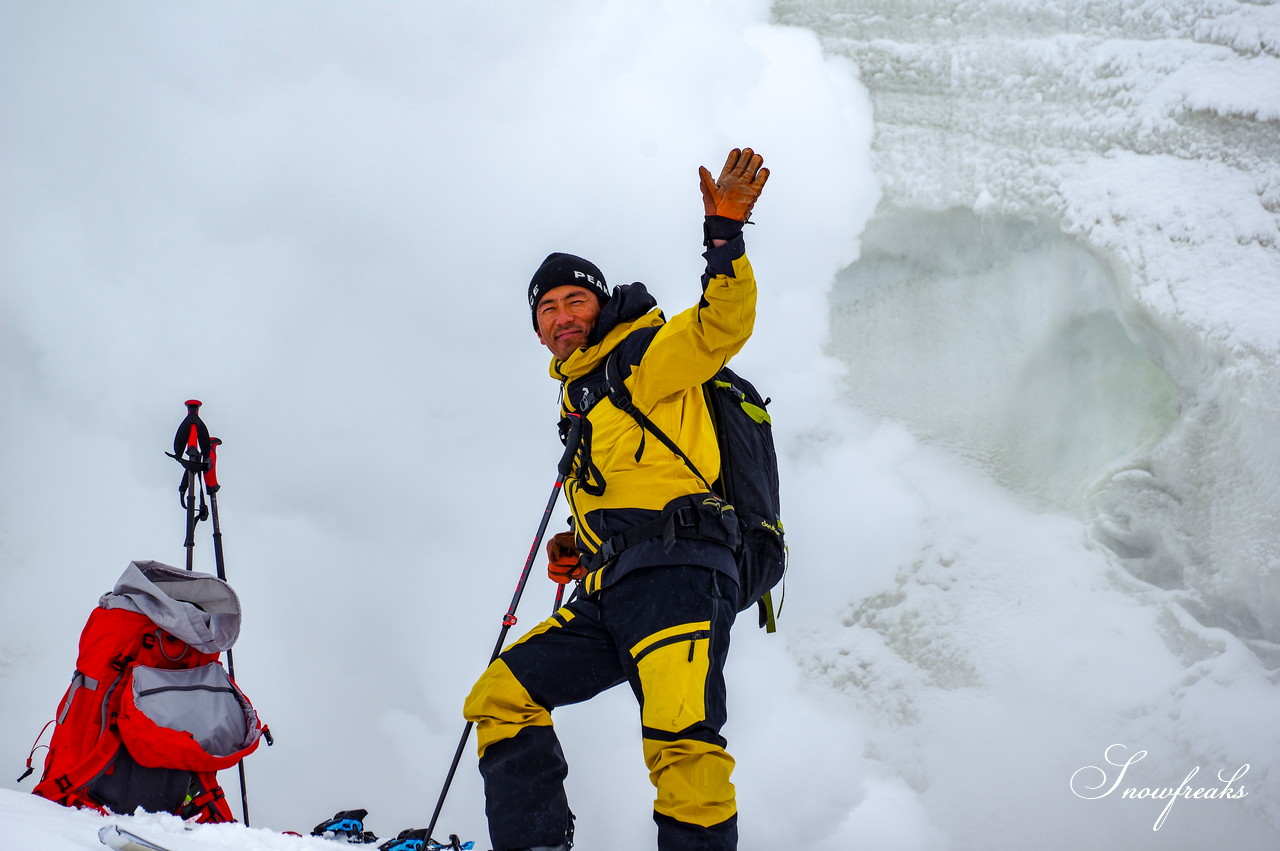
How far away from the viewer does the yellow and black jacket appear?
2.24 m

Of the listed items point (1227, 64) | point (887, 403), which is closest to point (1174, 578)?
point (887, 403)

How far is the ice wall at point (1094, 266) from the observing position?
198 inches

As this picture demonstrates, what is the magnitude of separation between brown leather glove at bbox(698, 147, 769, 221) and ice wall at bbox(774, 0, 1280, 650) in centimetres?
393

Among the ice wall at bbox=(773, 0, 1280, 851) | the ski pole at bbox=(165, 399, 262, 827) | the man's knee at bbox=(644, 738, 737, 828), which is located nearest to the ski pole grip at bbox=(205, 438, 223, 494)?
the ski pole at bbox=(165, 399, 262, 827)

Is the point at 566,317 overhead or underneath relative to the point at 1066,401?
underneath

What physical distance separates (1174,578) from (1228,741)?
37.6 inches

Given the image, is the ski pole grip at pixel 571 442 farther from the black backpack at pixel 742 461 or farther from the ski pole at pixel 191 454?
the ski pole at pixel 191 454

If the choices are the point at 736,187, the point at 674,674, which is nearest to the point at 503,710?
the point at 674,674

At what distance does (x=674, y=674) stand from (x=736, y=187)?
1.18 metres

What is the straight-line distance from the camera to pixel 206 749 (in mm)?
2982

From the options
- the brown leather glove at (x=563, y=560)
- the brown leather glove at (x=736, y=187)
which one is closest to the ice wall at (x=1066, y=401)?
the brown leather glove at (x=563, y=560)

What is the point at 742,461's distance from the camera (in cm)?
259

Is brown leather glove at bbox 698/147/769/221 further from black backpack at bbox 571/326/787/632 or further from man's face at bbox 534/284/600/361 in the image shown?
man's face at bbox 534/284/600/361

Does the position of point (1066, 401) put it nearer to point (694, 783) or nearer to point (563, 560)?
point (563, 560)
